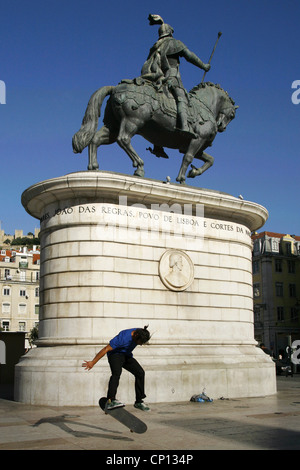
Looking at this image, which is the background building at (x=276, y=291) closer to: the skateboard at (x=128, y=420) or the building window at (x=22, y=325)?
the building window at (x=22, y=325)

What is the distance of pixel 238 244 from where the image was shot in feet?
56.8

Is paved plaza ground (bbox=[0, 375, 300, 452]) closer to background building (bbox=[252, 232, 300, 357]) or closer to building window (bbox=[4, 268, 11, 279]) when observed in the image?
background building (bbox=[252, 232, 300, 357])

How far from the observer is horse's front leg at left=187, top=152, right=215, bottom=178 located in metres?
18.0

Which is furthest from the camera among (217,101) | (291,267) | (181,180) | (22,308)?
(22,308)

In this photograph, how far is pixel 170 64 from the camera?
696 inches

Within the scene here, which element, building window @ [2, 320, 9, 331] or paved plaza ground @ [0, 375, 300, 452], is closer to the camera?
paved plaza ground @ [0, 375, 300, 452]

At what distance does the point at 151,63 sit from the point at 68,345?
9509 mm

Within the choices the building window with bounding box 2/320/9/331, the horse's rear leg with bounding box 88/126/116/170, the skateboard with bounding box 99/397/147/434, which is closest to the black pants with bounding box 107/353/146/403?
the skateboard with bounding box 99/397/147/434

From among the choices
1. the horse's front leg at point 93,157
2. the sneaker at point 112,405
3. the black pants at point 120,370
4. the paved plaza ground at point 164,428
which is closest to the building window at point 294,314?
the paved plaza ground at point 164,428

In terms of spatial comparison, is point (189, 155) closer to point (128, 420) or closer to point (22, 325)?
point (128, 420)

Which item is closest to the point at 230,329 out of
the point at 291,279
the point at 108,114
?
the point at 108,114

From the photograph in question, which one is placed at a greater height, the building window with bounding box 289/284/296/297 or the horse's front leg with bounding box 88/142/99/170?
the horse's front leg with bounding box 88/142/99/170

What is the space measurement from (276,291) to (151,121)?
2039 inches

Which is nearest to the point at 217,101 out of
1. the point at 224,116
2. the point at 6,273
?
the point at 224,116
